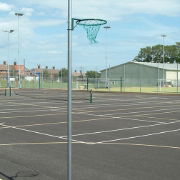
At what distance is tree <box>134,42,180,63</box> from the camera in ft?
426

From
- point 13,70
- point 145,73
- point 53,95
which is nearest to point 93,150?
point 53,95

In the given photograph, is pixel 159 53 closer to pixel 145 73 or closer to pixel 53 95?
pixel 145 73

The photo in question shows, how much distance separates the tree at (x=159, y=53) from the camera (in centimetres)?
12975

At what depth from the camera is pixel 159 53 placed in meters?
132

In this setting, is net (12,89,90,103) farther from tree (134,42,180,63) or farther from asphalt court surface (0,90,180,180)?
tree (134,42,180,63)

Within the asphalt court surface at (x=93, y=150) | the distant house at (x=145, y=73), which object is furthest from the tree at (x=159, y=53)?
the asphalt court surface at (x=93, y=150)

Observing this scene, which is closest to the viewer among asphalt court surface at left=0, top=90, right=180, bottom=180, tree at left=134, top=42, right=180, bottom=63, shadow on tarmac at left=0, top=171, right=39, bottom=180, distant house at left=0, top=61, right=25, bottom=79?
shadow on tarmac at left=0, top=171, right=39, bottom=180

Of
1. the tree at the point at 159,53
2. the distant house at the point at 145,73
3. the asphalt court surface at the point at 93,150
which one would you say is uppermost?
the tree at the point at 159,53

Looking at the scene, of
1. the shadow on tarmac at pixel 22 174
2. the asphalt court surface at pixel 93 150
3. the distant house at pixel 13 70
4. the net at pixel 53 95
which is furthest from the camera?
the distant house at pixel 13 70

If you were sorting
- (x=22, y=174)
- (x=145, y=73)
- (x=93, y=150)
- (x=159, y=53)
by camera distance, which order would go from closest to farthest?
(x=22, y=174)
(x=93, y=150)
(x=145, y=73)
(x=159, y=53)

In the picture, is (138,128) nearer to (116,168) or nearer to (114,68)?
(116,168)

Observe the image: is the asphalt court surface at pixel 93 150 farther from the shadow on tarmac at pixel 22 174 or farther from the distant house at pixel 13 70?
the distant house at pixel 13 70

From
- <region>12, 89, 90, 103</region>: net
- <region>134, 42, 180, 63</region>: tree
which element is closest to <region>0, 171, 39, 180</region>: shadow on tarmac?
<region>12, 89, 90, 103</region>: net

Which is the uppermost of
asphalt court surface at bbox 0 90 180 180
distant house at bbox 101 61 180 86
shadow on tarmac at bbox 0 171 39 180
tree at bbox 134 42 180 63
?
tree at bbox 134 42 180 63
